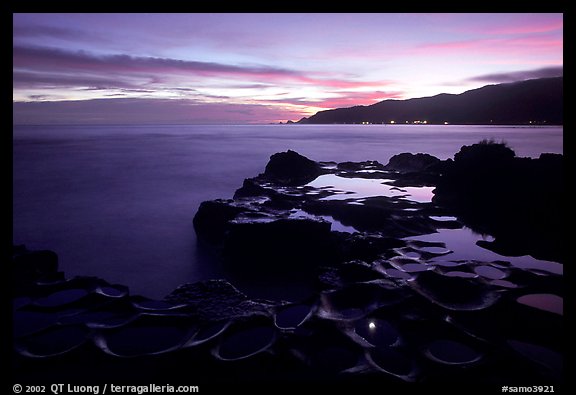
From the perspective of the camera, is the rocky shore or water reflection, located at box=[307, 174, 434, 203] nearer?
the rocky shore

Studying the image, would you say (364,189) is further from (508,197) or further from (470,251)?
(470,251)

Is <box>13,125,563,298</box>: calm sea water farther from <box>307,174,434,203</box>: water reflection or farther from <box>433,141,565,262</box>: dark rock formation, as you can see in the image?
<box>433,141,565,262</box>: dark rock formation

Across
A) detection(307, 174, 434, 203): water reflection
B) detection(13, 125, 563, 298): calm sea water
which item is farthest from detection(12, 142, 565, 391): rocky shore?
detection(307, 174, 434, 203): water reflection

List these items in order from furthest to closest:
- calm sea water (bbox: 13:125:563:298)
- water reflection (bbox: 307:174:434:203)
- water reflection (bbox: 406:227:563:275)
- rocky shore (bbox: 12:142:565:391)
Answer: water reflection (bbox: 307:174:434:203)
calm sea water (bbox: 13:125:563:298)
water reflection (bbox: 406:227:563:275)
rocky shore (bbox: 12:142:565:391)

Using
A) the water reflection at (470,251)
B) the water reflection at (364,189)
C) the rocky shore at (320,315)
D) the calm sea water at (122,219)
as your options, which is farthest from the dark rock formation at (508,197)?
the calm sea water at (122,219)

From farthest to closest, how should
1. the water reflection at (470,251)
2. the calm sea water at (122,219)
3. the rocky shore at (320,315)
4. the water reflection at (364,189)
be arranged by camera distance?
1. the water reflection at (364,189)
2. the calm sea water at (122,219)
3. the water reflection at (470,251)
4. the rocky shore at (320,315)

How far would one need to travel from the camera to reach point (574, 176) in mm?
2521

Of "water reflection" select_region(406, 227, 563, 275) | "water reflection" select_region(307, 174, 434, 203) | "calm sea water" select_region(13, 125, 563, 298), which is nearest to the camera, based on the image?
"water reflection" select_region(406, 227, 563, 275)

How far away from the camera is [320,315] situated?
14.2 ft

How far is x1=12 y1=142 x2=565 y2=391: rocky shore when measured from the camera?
135 inches

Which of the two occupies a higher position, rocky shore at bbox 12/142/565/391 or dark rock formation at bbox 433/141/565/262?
dark rock formation at bbox 433/141/565/262

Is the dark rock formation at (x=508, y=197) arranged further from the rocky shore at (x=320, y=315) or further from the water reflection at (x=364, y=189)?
the water reflection at (x=364, y=189)

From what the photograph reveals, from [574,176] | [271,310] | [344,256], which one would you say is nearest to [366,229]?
[344,256]

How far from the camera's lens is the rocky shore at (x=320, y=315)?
3422 mm
